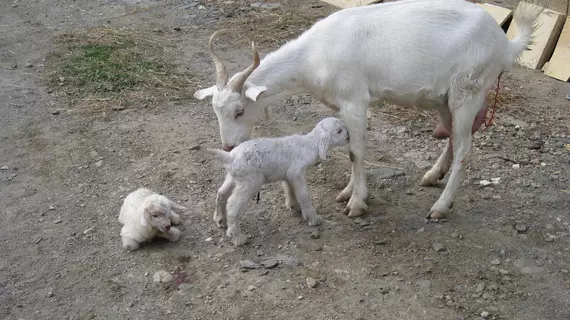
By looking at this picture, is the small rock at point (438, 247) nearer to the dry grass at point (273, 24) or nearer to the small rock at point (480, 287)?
the small rock at point (480, 287)

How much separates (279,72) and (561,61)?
3976 mm

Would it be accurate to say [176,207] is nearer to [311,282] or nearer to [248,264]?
[248,264]

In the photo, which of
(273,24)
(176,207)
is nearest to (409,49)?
(176,207)

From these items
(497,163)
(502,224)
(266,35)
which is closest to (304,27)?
(266,35)

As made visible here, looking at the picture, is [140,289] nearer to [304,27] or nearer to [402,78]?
[402,78]

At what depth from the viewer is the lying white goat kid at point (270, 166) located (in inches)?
173

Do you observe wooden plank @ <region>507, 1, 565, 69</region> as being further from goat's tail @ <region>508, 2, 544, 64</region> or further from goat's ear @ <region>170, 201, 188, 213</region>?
goat's ear @ <region>170, 201, 188, 213</region>

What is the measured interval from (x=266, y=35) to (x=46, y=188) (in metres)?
4.01

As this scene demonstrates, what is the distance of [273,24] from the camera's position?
29.0ft

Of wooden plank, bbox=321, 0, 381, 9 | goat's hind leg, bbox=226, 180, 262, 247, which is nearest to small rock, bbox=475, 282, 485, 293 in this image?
goat's hind leg, bbox=226, 180, 262, 247

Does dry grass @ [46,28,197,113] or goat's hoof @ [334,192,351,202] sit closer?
goat's hoof @ [334,192,351,202]

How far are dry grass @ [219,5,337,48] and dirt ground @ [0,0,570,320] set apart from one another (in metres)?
1.81

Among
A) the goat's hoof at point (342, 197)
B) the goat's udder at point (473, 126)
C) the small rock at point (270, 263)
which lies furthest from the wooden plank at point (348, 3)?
the small rock at point (270, 263)

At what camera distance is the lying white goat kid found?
4.39m
